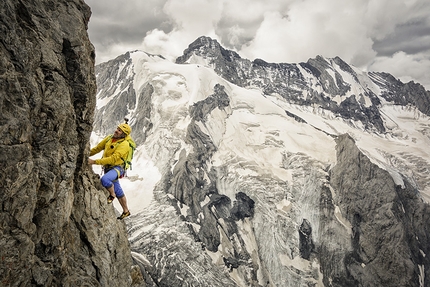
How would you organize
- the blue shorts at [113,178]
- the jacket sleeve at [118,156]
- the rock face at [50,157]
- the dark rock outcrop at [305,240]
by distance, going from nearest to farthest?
the rock face at [50,157] < the jacket sleeve at [118,156] < the blue shorts at [113,178] < the dark rock outcrop at [305,240]

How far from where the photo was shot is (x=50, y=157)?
955cm

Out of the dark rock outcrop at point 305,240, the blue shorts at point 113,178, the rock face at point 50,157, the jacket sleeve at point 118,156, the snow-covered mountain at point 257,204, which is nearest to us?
the rock face at point 50,157

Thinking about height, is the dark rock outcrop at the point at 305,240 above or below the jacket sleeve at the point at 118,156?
below

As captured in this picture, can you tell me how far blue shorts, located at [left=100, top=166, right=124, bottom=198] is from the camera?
1140cm

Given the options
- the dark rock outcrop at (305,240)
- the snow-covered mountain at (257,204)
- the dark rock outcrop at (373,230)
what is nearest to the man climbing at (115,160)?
the snow-covered mountain at (257,204)

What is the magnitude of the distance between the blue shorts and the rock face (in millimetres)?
1138

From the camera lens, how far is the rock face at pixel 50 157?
7988 mm

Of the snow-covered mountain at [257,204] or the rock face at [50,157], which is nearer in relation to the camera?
the rock face at [50,157]

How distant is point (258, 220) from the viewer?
90438mm

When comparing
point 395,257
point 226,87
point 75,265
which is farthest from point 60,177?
point 226,87

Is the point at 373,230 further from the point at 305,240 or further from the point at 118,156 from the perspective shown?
the point at 118,156

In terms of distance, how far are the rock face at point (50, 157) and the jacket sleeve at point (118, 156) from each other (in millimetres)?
1059

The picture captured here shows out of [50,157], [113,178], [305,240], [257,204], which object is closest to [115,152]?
[113,178]

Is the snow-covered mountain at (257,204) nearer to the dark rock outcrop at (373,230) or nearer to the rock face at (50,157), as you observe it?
the dark rock outcrop at (373,230)
